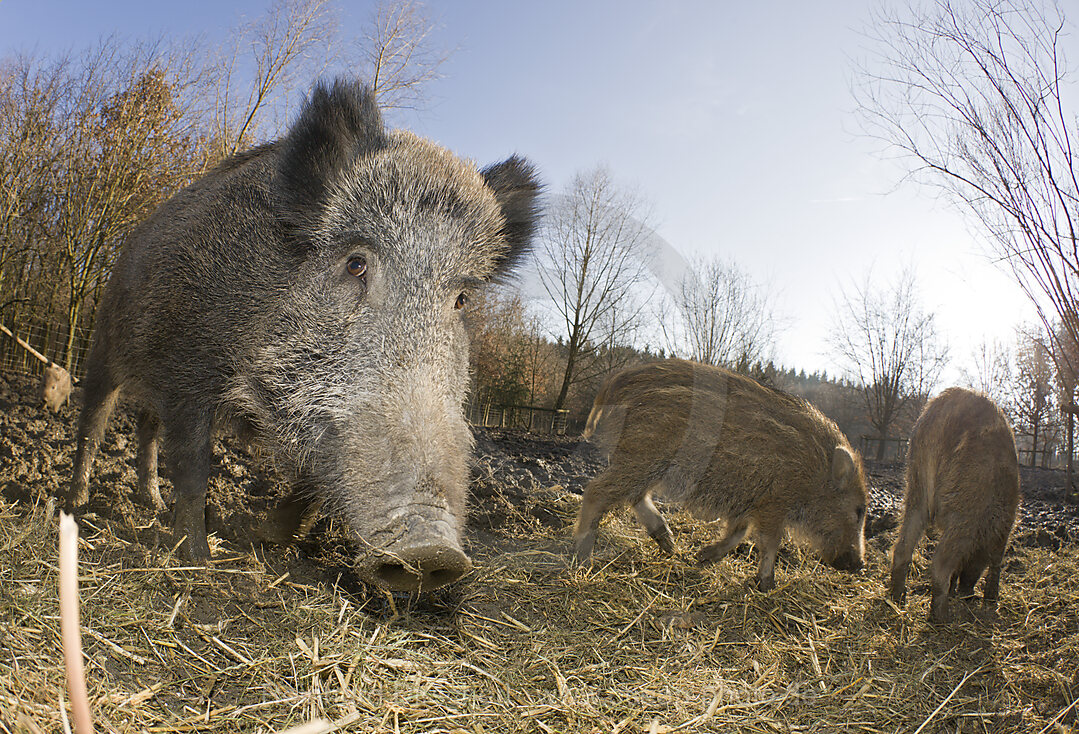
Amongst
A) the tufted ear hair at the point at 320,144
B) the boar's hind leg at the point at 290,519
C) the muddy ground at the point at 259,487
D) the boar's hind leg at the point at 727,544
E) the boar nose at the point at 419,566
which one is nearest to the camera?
the boar nose at the point at 419,566

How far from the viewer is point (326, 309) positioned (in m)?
2.46

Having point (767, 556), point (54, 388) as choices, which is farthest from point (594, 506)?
point (54, 388)

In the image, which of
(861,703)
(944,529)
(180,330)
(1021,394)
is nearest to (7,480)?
(180,330)

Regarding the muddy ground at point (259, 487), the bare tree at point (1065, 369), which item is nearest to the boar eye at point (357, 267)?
the muddy ground at point (259, 487)

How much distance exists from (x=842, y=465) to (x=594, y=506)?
1.78 metres

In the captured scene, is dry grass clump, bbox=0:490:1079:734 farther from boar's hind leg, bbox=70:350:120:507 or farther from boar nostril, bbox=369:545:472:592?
boar's hind leg, bbox=70:350:120:507

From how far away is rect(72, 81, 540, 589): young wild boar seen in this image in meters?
2.22

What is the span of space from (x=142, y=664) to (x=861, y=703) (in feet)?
8.17

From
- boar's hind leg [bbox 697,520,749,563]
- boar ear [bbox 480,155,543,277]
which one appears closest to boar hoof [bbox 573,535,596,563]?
boar's hind leg [bbox 697,520,749,563]

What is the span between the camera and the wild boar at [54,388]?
20.3 ft

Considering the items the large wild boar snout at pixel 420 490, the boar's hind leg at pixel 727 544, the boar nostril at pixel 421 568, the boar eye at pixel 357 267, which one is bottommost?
the boar's hind leg at pixel 727 544

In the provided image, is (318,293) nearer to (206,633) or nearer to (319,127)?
(319,127)

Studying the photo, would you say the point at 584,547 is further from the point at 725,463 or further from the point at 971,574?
the point at 971,574

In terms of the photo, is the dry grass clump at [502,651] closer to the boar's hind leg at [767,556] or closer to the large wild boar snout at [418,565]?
the boar's hind leg at [767,556]
